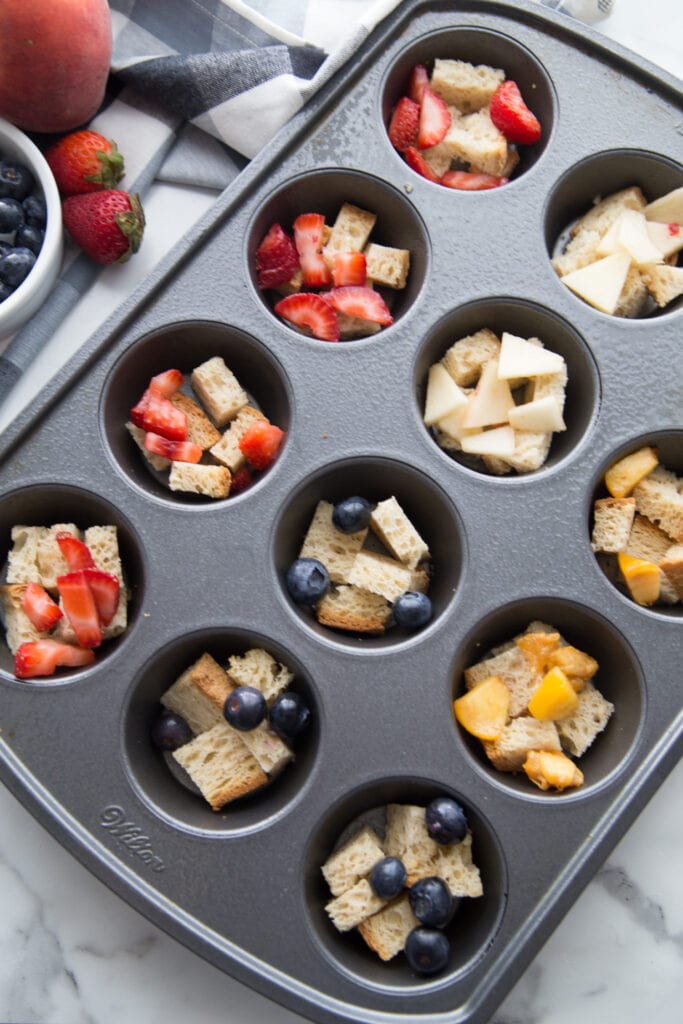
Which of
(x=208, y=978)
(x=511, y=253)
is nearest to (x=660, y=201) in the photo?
(x=511, y=253)

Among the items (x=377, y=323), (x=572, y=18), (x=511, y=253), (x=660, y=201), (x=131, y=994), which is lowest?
(x=131, y=994)

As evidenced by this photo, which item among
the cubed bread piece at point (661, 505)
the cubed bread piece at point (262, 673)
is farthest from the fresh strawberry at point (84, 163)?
the cubed bread piece at point (661, 505)

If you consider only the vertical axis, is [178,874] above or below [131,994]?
above

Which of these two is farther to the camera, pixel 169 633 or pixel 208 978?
pixel 208 978

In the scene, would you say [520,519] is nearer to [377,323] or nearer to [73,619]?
[377,323]

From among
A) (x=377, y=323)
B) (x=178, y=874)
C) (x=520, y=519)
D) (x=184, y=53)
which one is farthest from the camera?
(x=184, y=53)

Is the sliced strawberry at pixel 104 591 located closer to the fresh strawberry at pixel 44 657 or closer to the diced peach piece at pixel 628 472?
the fresh strawberry at pixel 44 657

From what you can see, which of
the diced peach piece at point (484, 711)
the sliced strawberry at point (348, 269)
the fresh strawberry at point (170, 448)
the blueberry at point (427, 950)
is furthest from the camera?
the sliced strawberry at point (348, 269)
